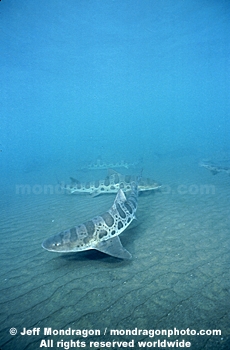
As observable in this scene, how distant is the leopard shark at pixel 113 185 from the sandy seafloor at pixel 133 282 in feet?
8.67

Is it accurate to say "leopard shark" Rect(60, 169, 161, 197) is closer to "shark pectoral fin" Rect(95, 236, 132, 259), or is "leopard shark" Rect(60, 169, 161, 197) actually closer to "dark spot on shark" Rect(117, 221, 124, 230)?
"dark spot on shark" Rect(117, 221, 124, 230)

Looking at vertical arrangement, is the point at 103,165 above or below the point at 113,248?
below

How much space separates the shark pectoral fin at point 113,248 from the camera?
4.07 metres

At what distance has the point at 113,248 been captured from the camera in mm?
4289

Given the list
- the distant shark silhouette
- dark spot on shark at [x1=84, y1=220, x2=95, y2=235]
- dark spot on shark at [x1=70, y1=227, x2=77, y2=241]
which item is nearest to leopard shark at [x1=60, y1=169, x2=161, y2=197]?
dark spot on shark at [x1=84, y1=220, x2=95, y2=235]

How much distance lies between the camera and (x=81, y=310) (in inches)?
125

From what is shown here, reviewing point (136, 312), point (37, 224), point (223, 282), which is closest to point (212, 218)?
point (223, 282)

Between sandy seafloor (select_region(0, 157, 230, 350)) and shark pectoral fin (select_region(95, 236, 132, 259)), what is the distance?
364mm

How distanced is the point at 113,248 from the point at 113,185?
6075 millimetres

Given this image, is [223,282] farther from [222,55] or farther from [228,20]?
[222,55]

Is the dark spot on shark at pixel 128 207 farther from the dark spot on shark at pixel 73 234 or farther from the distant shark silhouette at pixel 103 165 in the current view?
the distant shark silhouette at pixel 103 165

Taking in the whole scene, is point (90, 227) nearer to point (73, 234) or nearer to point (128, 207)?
point (73, 234)

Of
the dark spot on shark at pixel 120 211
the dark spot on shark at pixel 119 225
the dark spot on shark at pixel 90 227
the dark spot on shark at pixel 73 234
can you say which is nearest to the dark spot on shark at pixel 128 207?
the dark spot on shark at pixel 120 211

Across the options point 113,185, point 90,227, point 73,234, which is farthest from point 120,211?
point 113,185
